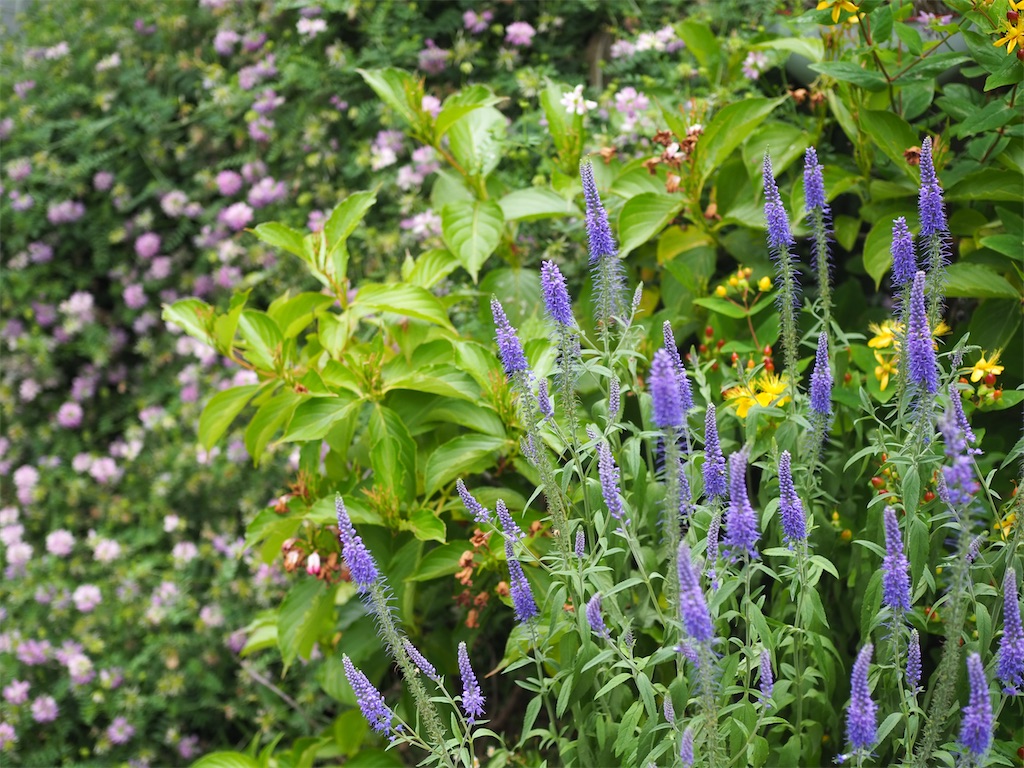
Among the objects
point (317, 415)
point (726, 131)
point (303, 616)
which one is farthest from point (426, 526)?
point (726, 131)

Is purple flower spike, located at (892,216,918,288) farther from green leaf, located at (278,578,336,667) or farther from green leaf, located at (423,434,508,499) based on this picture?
green leaf, located at (278,578,336,667)

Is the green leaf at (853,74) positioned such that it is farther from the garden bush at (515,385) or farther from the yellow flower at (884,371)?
the yellow flower at (884,371)

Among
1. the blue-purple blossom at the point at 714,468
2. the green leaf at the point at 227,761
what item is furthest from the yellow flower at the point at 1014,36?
the green leaf at the point at 227,761

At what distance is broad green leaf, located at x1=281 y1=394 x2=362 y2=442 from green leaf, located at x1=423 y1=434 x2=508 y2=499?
244mm

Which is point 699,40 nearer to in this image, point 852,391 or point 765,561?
point 852,391

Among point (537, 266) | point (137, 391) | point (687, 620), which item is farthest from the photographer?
point (137, 391)

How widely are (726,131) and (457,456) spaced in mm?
1098

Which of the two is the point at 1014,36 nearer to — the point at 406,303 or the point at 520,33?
the point at 406,303

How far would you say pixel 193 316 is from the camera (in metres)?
2.58

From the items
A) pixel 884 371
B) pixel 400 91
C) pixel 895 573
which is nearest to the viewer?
pixel 895 573

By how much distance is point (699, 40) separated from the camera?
290 cm

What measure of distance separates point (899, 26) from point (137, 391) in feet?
11.4

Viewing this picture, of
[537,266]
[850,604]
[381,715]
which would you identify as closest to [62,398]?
[537,266]

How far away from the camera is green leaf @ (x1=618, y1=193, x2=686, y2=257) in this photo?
2.36m
